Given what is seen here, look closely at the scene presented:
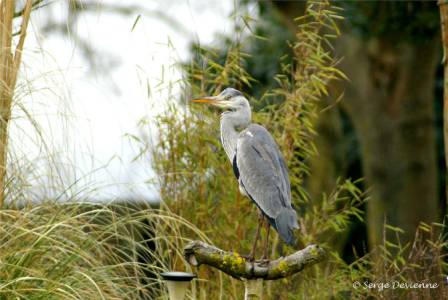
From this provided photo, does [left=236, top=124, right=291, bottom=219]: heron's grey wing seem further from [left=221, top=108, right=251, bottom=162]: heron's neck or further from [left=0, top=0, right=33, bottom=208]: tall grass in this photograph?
[left=0, top=0, right=33, bottom=208]: tall grass

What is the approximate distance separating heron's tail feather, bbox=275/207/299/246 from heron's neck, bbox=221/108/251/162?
0.42 metres

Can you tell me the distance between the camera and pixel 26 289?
3416mm

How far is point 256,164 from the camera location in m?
3.53

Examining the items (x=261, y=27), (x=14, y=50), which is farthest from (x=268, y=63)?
(x=14, y=50)

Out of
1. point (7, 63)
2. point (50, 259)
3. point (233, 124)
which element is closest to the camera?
point (233, 124)

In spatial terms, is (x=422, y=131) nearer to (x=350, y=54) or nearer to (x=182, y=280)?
(x=350, y=54)

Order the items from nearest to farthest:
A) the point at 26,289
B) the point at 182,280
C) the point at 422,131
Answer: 1. the point at 182,280
2. the point at 26,289
3. the point at 422,131

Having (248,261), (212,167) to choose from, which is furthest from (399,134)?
(248,261)

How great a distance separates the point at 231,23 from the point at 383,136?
12.4 ft

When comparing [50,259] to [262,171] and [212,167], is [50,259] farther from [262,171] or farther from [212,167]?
[212,167]

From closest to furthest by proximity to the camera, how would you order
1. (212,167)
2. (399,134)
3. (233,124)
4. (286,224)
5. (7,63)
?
(286,224), (233,124), (7,63), (212,167), (399,134)

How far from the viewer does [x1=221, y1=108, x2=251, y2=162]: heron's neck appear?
3615 millimetres

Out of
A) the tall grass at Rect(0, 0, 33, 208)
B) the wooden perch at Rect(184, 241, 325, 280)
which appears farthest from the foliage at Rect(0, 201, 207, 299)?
the wooden perch at Rect(184, 241, 325, 280)

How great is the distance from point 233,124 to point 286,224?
528 millimetres
